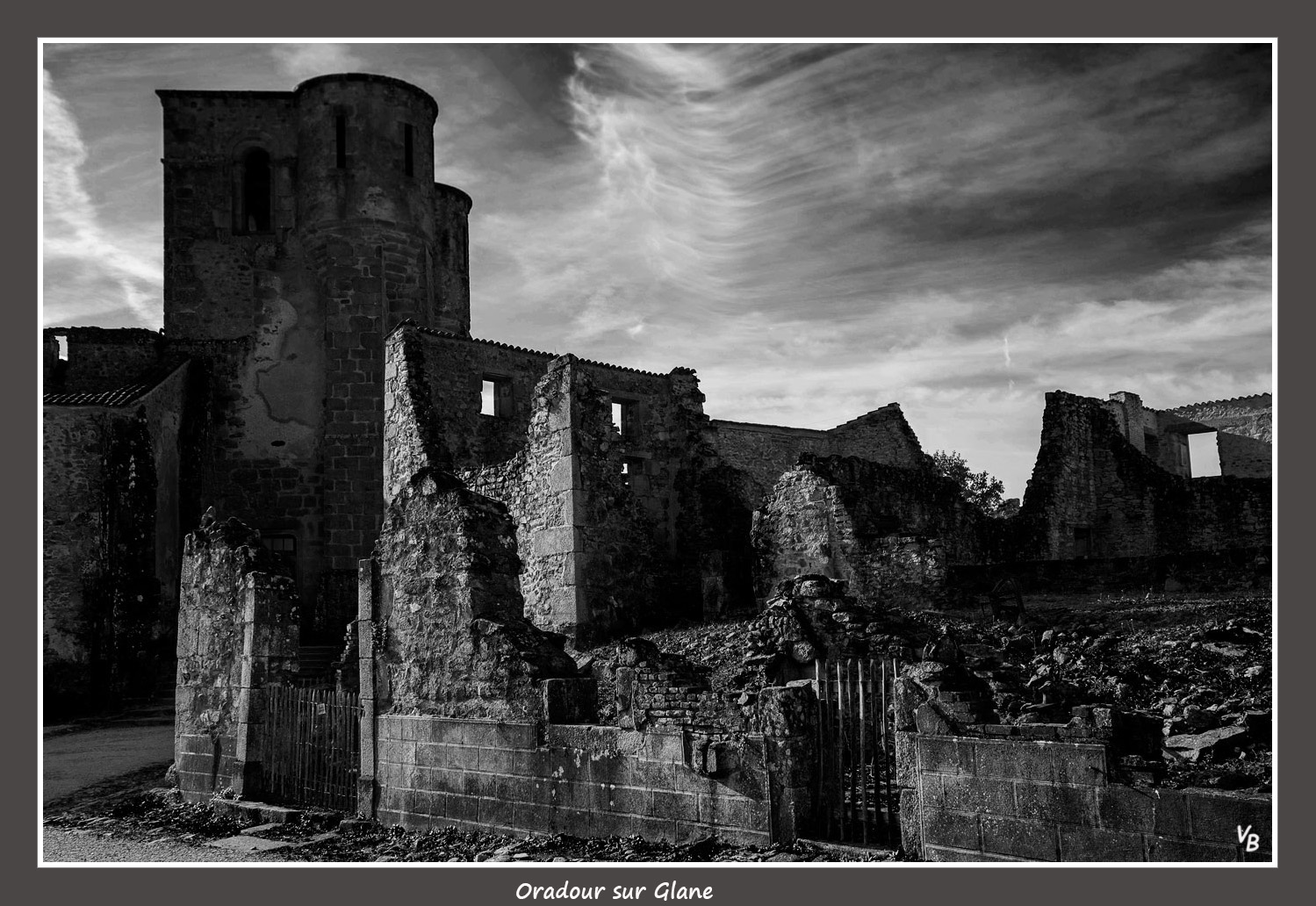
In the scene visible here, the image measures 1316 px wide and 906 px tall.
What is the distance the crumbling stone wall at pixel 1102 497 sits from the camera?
2469cm

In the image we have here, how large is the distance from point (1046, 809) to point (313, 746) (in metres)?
7.42

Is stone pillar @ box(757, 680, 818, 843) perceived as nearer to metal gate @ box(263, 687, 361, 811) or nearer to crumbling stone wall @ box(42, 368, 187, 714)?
metal gate @ box(263, 687, 361, 811)

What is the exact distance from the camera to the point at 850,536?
1820 centimetres

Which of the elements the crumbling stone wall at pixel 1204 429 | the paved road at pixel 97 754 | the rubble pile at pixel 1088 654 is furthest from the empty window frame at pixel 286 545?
the crumbling stone wall at pixel 1204 429

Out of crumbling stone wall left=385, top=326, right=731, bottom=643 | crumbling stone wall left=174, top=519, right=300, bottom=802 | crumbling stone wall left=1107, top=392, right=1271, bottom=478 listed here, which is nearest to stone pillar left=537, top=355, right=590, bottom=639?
crumbling stone wall left=385, top=326, right=731, bottom=643

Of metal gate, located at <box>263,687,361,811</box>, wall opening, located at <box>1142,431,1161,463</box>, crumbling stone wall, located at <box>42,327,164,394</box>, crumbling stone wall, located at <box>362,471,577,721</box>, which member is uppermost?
crumbling stone wall, located at <box>42,327,164,394</box>

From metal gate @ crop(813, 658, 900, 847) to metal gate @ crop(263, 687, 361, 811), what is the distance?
4.81m

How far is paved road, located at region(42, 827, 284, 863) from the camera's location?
962 cm

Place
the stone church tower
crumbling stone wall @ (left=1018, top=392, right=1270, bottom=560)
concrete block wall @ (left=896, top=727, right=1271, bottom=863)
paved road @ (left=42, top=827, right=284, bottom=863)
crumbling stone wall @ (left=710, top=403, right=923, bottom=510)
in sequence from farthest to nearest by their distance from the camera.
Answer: crumbling stone wall @ (left=710, top=403, right=923, bottom=510) < crumbling stone wall @ (left=1018, top=392, right=1270, bottom=560) < the stone church tower < paved road @ (left=42, top=827, right=284, bottom=863) < concrete block wall @ (left=896, top=727, right=1271, bottom=863)

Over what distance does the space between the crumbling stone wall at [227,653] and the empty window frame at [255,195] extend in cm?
1379

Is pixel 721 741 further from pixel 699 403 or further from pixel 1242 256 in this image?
pixel 699 403

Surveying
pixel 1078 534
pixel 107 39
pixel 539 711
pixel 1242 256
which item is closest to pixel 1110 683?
pixel 1242 256

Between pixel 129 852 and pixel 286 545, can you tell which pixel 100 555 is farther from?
pixel 129 852

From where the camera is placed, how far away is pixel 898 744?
7516 mm
